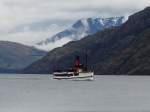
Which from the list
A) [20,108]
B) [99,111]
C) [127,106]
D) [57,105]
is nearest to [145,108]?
[127,106]

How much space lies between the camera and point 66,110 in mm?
105438

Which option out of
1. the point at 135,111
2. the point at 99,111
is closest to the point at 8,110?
the point at 99,111

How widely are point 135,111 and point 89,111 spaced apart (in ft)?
34.7

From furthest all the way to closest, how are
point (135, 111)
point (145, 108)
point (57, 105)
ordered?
1. point (57, 105)
2. point (145, 108)
3. point (135, 111)

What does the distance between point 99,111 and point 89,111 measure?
2317mm

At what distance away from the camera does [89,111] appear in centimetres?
10288

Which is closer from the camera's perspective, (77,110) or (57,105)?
(77,110)

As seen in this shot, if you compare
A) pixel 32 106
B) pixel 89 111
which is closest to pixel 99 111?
pixel 89 111

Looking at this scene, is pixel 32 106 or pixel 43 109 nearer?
pixel 43 109

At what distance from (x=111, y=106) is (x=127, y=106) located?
13.5ft

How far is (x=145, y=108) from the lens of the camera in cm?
10906

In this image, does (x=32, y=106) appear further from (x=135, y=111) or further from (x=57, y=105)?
(x=135, y=111)

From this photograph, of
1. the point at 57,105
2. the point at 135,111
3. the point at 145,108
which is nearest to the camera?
the point at 135,111

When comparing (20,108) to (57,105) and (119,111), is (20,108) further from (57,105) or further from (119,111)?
(119,111)
